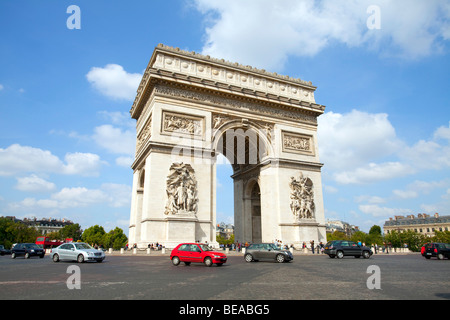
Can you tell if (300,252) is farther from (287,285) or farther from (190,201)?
(287,285)

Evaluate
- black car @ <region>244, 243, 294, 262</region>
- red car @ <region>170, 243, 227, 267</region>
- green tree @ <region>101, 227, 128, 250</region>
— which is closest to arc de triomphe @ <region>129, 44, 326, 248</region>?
black car @ <region>244, 243, 294, 262</region>

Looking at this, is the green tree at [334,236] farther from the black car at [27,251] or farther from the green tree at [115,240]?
the black car at [27,251]

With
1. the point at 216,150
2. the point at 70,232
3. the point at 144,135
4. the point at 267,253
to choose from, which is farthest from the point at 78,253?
the point at 70,232

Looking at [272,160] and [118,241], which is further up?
[272,160]

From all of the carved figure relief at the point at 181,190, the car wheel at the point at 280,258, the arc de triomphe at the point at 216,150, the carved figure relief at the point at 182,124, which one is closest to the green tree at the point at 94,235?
the arc de triomphe at the point at 216,150

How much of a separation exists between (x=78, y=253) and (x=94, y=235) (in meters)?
74.6

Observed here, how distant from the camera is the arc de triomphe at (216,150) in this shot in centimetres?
2331

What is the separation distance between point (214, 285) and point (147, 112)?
2153 centimetres

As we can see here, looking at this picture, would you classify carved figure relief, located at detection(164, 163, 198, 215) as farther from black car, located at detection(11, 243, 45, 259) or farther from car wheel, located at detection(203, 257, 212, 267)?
black car, located at detection(11, 243, 45, 259)

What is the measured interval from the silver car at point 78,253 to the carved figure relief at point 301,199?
661 inches

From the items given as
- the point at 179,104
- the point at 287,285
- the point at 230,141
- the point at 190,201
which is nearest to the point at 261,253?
the point at 190,201

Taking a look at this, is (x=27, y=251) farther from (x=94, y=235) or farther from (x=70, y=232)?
(x=70, y=232)
